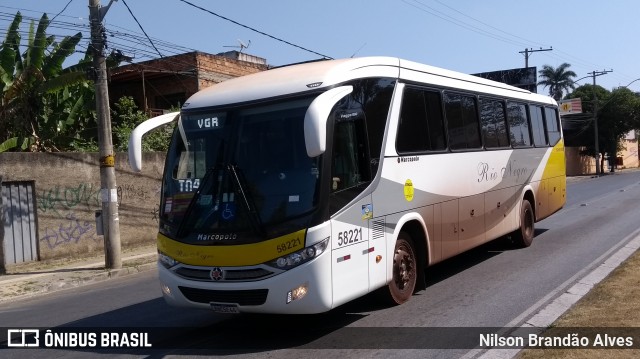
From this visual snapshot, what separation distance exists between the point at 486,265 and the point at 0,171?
1064 centimetres

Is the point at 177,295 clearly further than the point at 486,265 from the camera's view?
No

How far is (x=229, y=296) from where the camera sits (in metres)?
6.46

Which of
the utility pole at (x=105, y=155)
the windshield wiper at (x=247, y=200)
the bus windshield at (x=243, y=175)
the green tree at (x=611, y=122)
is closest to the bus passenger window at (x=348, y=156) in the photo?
the bus windshield at (x=243, y=175)

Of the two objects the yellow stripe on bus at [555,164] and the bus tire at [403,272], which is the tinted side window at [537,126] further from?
the bus tire at [403,272]

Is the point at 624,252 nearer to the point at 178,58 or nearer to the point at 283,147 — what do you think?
the point at 283,147

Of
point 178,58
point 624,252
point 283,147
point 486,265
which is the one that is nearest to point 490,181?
point 486,265

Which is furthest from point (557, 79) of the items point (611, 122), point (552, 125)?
point (552, 125)

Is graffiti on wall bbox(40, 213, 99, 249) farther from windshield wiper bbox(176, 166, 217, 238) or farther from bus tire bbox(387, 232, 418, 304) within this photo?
bus tire bbox(387, 232, 418, 304)

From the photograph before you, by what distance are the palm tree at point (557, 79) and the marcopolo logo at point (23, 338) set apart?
80507 mm

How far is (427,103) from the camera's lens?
8930mm

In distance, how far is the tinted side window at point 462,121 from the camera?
9.61m

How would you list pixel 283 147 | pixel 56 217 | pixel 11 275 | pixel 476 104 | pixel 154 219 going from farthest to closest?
pixel 154 219, pixel 56 217, pixel 11 275, pixel 476 104, pixel 283 147

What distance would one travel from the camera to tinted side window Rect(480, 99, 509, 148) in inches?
429

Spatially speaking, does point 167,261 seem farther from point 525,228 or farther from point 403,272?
point 525,228
